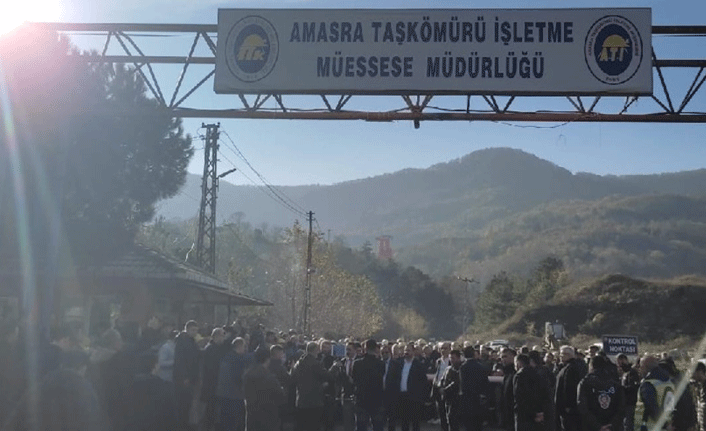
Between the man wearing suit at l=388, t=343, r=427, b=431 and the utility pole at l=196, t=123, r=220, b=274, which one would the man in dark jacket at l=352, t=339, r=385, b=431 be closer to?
the man wearing suit at l=388, t=343, r=427, b=431

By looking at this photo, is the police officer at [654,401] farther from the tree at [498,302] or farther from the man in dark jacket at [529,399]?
the tree at [498,302]

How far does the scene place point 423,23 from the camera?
13711mm

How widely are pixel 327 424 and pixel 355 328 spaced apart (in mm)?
55048

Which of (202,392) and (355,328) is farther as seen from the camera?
(355,328)

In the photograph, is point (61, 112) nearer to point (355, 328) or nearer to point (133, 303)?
point (133, 303)

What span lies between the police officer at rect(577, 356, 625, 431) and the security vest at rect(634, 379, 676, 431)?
0.61 metres

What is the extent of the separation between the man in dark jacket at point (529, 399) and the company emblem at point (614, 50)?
5221 millimetres

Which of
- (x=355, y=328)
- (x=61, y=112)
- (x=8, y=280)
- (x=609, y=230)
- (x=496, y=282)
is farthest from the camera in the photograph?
(x=609, y=230)

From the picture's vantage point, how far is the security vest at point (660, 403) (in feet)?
35.7

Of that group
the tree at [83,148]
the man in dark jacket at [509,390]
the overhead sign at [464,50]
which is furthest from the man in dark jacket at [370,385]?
the tree at [83,148]

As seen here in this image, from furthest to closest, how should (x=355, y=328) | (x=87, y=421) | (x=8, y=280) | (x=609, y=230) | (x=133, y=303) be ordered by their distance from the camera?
(x=609, y=230)
(x=355, y=328)
(x=133, y=303)
(x=8, y=280)
(x=87, y=421)

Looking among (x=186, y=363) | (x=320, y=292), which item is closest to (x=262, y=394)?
(x=186, y=363)

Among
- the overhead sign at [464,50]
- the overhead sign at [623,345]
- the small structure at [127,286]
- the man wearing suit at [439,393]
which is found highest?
the overhead sign at [464,50]

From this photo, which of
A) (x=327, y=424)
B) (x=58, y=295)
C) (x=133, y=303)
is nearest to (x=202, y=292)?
(x=133, y=303)
